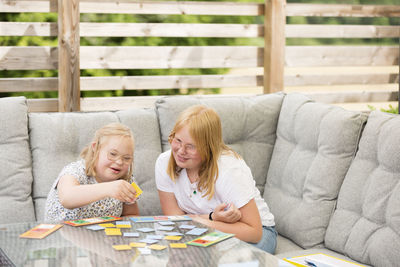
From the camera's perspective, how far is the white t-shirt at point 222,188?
2.09 meters

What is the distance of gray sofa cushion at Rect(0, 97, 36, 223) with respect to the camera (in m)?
2.36

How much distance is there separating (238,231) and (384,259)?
522mm

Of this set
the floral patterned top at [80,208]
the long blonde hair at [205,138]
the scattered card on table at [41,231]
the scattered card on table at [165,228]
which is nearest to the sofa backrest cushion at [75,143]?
the floral patterned top at [80,208]

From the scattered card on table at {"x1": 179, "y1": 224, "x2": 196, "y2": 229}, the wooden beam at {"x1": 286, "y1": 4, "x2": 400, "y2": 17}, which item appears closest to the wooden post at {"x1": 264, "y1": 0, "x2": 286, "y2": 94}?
the wooden beam at {"x1": 286, "y1": 4, "x2": 400, "y2": 17}

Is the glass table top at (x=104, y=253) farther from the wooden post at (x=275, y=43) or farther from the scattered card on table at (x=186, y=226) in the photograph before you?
the wooden post at (x=275, y=43)

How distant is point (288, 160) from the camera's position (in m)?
2.64

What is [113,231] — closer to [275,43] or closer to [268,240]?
[268,240]

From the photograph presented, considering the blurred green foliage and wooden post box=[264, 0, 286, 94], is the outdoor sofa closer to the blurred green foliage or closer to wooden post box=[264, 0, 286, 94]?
wooden post box=[264, 0, 286, 94]

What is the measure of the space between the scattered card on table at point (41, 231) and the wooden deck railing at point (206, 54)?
154cm

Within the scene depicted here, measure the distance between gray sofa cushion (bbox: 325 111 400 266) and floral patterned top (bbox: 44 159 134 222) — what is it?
2.99 feet

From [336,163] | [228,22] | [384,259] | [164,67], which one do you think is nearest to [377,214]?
[384,259]

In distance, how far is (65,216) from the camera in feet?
6.86

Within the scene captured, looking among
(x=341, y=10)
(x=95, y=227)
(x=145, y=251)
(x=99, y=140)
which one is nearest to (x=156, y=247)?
(x=145, y=251)

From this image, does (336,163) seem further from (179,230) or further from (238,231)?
(179,230)
